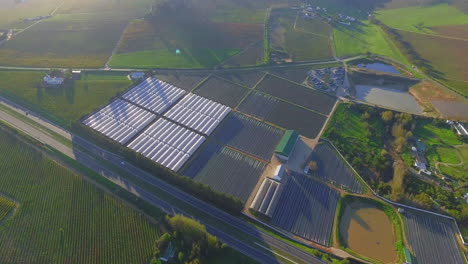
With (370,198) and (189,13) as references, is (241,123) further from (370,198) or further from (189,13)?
(189,13)

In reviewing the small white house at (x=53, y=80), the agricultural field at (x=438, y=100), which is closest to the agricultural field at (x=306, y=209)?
the agricultural field at (x=438, y=100)

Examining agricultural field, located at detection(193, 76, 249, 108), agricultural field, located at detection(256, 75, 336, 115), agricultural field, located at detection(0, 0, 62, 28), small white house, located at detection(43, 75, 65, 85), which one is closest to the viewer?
agricultural field, located at detection(193, 76, 249, 108)

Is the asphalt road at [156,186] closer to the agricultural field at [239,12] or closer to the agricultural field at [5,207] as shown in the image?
the agricultural field at [5,207]

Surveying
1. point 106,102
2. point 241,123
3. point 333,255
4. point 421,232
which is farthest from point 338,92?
point 106,102

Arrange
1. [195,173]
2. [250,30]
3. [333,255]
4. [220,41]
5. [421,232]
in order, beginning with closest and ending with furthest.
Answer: [333,255] → [421,232] → [195,173] → [220,41] → [250,30]

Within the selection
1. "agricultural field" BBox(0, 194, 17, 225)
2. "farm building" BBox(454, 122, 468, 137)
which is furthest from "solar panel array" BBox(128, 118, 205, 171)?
"farm building" BBox(454, 122, 468, 137)

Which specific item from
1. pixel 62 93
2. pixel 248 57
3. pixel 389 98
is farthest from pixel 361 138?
pixel 62 93

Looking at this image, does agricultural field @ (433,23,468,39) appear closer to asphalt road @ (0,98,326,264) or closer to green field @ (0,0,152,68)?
asphalt road @ (0,98,326,264)
